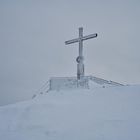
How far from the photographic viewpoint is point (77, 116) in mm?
11328

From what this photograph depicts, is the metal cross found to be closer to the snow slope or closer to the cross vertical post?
the cross vertical post

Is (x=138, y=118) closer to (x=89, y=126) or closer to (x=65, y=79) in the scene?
(x=89, y=126)

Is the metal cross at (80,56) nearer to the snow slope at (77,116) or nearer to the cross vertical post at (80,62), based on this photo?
the cross vertical post at (80,62)

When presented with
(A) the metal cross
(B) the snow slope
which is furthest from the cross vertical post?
(B) the snow slope

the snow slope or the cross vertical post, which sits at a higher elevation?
the cross vertical post

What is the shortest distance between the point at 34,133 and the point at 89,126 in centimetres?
214

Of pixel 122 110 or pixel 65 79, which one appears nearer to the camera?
pixel 122 110

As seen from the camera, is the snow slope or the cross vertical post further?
the cross vertical post

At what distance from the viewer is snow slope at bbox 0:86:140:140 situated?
1002cm

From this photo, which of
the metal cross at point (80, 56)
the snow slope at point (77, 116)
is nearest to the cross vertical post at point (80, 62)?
the metal cross at point (80, 56)

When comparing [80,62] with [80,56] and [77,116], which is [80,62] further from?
[77,116]

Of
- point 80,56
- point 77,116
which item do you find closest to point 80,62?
point 80,56

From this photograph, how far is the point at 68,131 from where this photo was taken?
34.4 ft

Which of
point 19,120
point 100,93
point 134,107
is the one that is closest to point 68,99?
point 100,93
